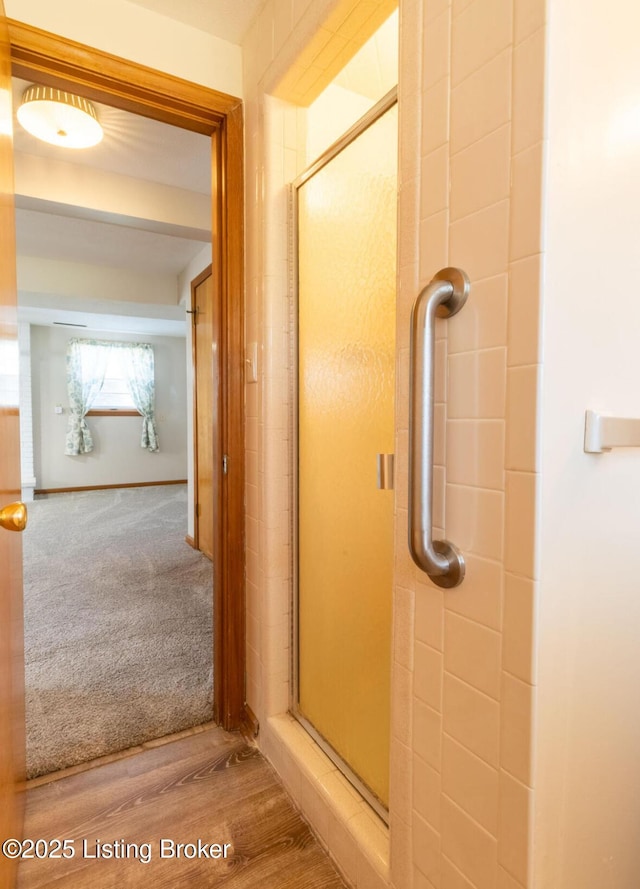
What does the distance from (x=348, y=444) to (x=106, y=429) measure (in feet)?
21.3

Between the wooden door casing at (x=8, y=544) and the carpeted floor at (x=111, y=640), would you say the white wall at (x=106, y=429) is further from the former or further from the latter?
the wooden door casing at (x=8, y=544)

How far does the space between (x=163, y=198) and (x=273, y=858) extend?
3.04 m

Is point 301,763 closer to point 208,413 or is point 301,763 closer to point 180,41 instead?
point 180,41

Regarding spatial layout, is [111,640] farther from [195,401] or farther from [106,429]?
[106,429]

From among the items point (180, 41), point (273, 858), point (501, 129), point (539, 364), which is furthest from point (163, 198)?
point (273, 858)

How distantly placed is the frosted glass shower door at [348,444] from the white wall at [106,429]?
6.19 meters

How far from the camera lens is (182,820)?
4.24ft

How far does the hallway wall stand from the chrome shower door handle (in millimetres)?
27

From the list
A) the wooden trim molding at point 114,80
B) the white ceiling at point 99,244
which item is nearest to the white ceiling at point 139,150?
the white ceiling at point 99,244

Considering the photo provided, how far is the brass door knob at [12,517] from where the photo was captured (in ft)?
2.85

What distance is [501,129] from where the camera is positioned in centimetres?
66

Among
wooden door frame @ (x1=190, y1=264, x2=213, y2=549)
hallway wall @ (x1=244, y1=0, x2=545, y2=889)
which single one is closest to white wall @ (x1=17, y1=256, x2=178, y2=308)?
wooden door frame @ (x1=190, y1=264, x2=213, y2=549)

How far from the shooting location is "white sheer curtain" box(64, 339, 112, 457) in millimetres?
6488

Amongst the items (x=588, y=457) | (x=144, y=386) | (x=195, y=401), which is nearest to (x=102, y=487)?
(x=144, y=386)
